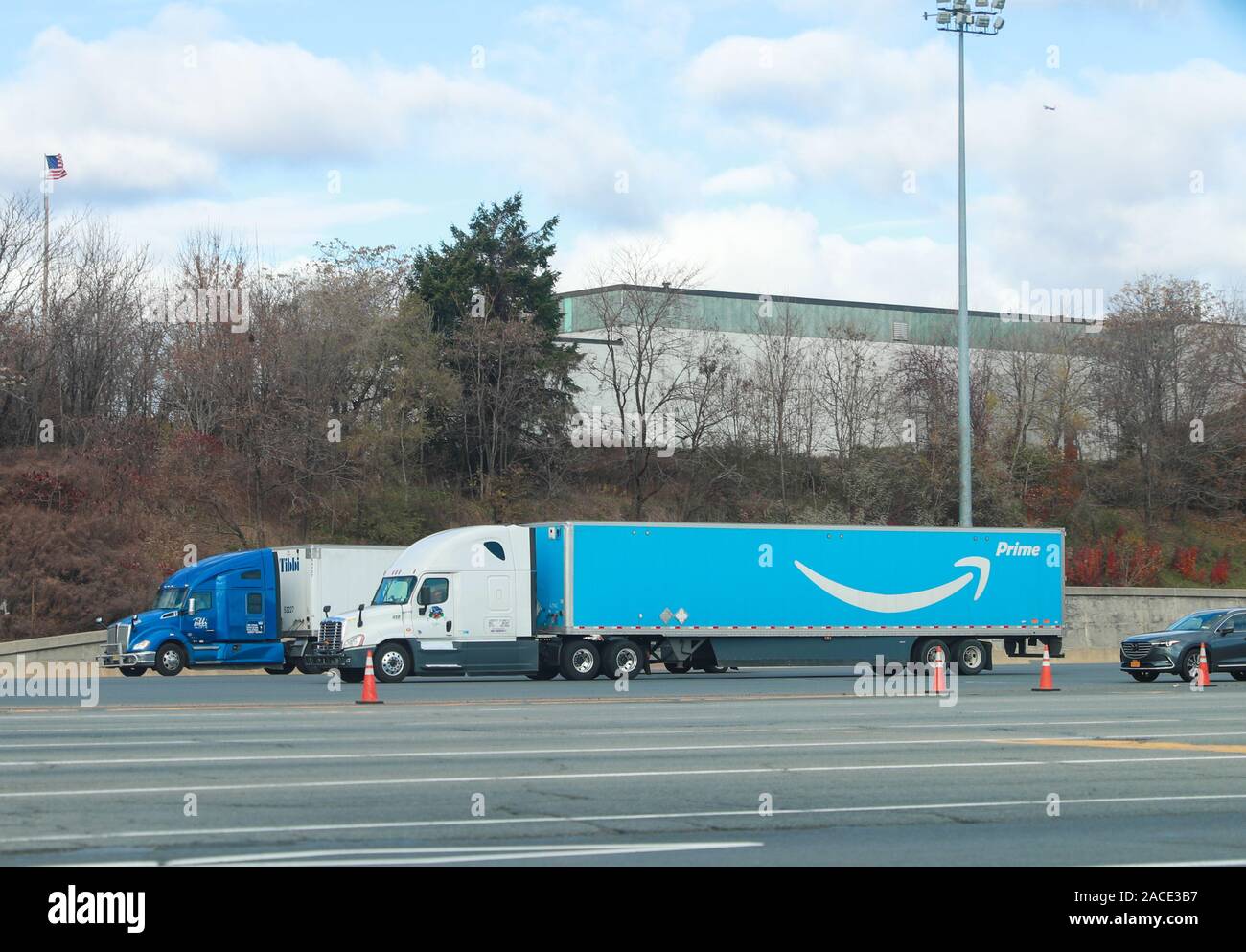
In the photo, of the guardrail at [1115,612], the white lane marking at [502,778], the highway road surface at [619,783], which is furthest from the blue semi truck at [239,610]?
the guardrail at [1115,612]

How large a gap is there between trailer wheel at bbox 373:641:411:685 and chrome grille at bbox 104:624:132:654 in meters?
9.28

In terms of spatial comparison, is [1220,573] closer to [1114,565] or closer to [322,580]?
[1114,565]

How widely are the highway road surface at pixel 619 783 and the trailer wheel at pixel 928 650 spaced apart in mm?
11738

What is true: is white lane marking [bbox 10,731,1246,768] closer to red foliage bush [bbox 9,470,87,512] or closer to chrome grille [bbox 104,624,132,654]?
chrome grille [bbox 104,624,132,654]

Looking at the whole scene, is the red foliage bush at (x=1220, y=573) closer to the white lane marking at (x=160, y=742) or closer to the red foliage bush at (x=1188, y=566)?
the red foliage bush at (x=1188, y=566)

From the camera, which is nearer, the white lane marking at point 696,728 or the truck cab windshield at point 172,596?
the white lane marking at point 696,728

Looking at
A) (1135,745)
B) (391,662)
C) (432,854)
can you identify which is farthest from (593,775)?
(391,662)

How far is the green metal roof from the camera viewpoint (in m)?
64.8

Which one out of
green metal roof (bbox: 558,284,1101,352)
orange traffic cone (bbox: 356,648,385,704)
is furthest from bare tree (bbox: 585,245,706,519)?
orange traffic cone (bbox: 356,648,385,704)

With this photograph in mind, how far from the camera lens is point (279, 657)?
37.7 meters

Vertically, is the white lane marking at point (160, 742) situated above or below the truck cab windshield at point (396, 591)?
below

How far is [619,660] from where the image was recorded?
108 ft

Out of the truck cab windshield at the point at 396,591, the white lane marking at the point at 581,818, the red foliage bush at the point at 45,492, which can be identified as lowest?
the white lane marking at the point at 581,818

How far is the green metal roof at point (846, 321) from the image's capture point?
64.8m
